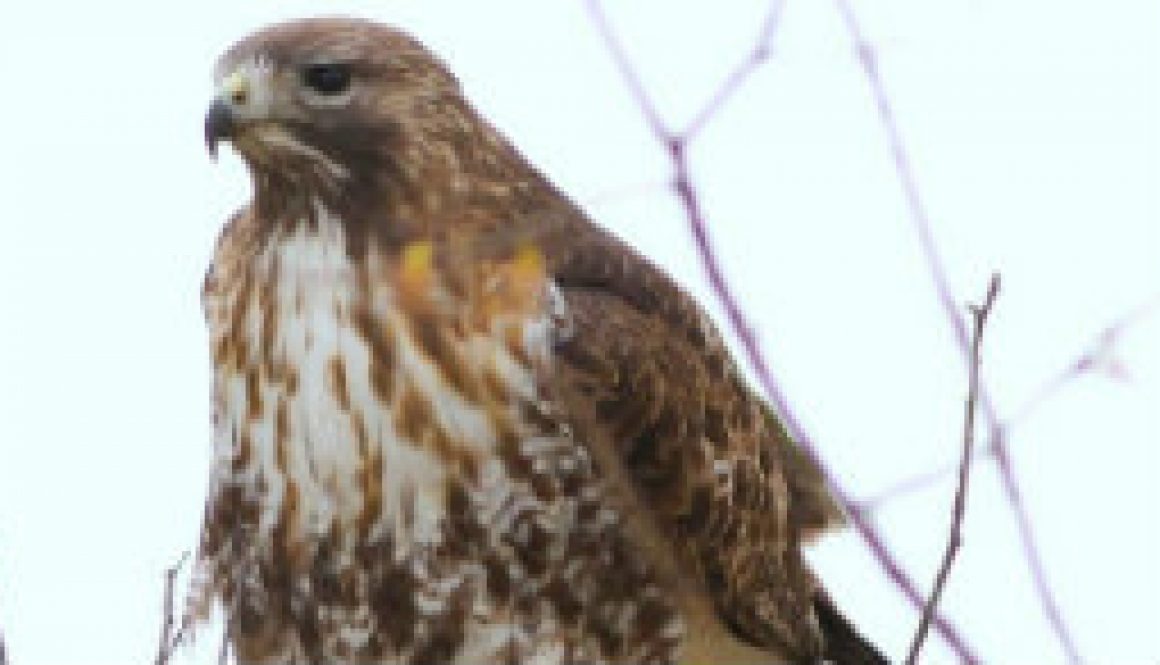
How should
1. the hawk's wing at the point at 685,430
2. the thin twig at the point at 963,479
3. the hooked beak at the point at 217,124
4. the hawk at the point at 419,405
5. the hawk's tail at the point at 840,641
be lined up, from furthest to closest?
the hawk's tail at the point at 840,641 < the hawk's wing at the point at 685,430 < the hawk at the point at 419,405 < the hooked beak at the point at 217,124 < the thin twig at the point at 963,479

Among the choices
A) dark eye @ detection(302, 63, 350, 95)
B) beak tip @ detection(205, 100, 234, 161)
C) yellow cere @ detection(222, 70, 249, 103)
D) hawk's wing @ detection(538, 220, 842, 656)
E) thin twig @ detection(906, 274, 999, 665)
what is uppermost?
dark eye @ detection(302, 63, 350, 95)

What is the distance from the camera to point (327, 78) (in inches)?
170

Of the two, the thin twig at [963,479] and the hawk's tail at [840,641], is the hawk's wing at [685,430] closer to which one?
the hawk's tail at [840,641]

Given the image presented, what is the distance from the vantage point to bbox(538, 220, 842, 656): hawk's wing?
4414mm

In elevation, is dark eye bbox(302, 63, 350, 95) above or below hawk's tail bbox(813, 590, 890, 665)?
above

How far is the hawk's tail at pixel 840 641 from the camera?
5.00 meters

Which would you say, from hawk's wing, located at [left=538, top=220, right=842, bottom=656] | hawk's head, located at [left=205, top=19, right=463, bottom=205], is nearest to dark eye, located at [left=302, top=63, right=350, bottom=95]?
hawk's head, located at [left=205, top=19, right=463, bottom=205]

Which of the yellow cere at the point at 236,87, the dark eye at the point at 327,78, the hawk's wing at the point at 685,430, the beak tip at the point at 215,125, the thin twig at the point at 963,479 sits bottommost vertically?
the thin twig at the point at 963,479

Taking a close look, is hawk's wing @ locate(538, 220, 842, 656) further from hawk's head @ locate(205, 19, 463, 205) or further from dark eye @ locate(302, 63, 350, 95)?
dark eye @ locate(302, 63, 350, 95)

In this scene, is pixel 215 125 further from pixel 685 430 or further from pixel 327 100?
pixel 685 430

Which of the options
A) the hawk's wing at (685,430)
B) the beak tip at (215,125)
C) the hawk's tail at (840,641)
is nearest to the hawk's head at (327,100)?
the beak tip at (215,125)

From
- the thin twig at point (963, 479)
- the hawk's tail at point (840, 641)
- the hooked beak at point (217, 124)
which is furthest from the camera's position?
the hawk's tail at point (840, 641)

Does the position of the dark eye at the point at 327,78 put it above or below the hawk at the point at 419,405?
above

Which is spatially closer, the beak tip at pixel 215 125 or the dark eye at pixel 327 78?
the beak tip at pixel 215 125
